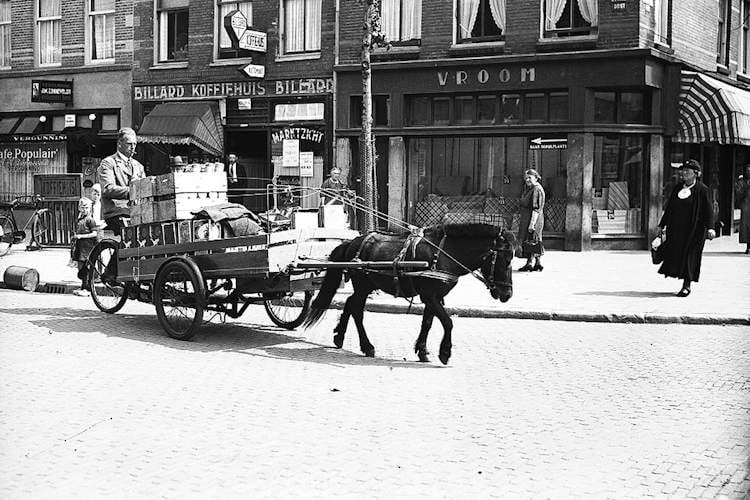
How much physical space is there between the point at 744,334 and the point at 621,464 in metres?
5.85

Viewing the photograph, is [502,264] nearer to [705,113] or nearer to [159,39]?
[705,113]

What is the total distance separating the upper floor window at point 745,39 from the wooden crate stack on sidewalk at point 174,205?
21.2 meters

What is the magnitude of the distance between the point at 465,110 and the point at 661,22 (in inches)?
188

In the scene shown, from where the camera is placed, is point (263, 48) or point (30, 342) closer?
point (30, 342)

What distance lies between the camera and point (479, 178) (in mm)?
21984

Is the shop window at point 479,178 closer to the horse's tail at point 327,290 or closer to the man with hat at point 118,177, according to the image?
the man with hat at point 118,177

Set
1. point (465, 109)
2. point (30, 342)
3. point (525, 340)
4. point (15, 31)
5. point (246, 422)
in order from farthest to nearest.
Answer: point (15, 31) → point (465, 109) → point (525, 340) → point (30, 342) → point (246, 422)

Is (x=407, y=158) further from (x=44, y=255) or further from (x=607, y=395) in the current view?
(x=607, y=395)

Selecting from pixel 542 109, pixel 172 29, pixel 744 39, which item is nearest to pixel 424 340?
pixel 542 109

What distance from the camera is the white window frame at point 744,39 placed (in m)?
27.0

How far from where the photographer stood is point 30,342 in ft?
30.8

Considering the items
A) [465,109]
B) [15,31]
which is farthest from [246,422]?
[15,31]

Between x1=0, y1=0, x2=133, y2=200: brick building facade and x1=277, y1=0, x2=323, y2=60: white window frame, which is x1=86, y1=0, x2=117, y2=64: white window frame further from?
x1=277, y1=0, x2=323, y2=60: white window frame

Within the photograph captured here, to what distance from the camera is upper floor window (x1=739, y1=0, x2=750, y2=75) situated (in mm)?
27100
